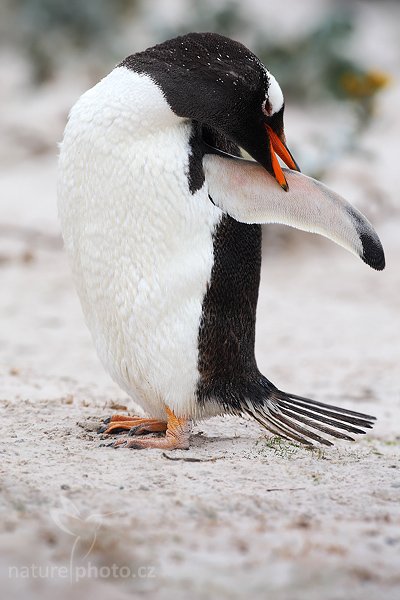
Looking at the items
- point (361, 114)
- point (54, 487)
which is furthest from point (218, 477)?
point (361, 114)

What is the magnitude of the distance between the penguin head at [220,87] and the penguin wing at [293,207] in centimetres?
8

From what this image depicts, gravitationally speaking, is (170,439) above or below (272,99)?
below

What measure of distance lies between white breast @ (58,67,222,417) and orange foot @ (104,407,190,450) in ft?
0.13

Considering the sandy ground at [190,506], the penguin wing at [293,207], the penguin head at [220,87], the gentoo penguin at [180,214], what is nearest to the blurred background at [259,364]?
the sandy ground at [190,506]

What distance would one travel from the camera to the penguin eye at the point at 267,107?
3434 mm

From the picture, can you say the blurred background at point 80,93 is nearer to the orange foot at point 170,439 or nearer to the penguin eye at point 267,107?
the orange foot at point 170,439

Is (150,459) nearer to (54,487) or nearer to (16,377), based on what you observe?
(54,487)

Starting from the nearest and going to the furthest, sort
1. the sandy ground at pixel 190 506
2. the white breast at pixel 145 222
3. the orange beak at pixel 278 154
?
the sandy ground at pixel 190 506 < the white breast at pixel 145 222 < the orange beak at pixel 278 154

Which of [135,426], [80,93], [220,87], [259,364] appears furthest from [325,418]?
[80,93]

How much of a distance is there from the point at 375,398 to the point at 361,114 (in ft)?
18.9

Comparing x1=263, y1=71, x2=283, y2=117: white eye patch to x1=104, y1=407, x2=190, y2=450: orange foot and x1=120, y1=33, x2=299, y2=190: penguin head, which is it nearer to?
x1=120, y1=33, x2=299, y2=190: penguin head

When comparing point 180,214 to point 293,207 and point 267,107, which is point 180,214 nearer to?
point 293,207

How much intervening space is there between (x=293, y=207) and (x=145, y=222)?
1.74 ft

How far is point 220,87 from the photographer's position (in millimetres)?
3305
